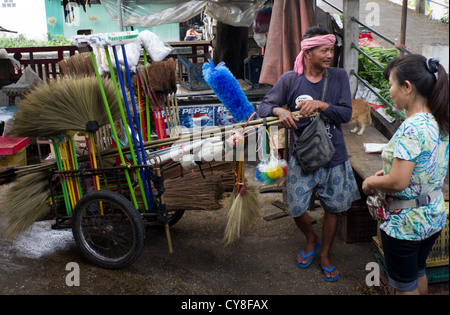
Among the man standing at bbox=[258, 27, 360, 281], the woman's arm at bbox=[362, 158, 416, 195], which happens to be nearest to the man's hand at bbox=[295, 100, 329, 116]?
the man standing at bbox=[258, 27, 360, 281]

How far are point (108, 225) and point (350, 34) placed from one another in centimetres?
319

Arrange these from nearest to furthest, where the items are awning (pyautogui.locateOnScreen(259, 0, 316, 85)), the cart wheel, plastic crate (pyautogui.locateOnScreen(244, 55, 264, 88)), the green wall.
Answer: the cart wheel < awning (pyautogui.locateOnScreen(259, 0, 316, 85)) < plastic crate (pyautogui.locateOnScreen(244, 55, 264, 88)) < the green wall

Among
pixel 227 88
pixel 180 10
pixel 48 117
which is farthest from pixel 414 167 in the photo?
pixel 180 10

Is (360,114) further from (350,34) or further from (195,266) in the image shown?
(195,266)

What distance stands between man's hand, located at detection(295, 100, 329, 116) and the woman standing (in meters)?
0.76

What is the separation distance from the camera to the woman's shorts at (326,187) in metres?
3.26

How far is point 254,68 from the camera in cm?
668

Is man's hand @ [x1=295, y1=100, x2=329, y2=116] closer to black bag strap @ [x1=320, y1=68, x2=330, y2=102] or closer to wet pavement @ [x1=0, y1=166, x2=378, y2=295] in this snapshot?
black bag strap @ [x1=320, y1=68, x2=330, y2=102]

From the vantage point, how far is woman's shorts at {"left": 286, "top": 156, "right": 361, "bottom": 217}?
3.26 metres

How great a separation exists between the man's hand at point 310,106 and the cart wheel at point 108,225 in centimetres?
138

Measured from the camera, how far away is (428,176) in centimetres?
223

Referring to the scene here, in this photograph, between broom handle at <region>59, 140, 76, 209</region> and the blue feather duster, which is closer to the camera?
the blue feather duster

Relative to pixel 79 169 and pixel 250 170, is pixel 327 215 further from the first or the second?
pixel 250 170

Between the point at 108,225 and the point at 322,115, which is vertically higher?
the point at 322,115
